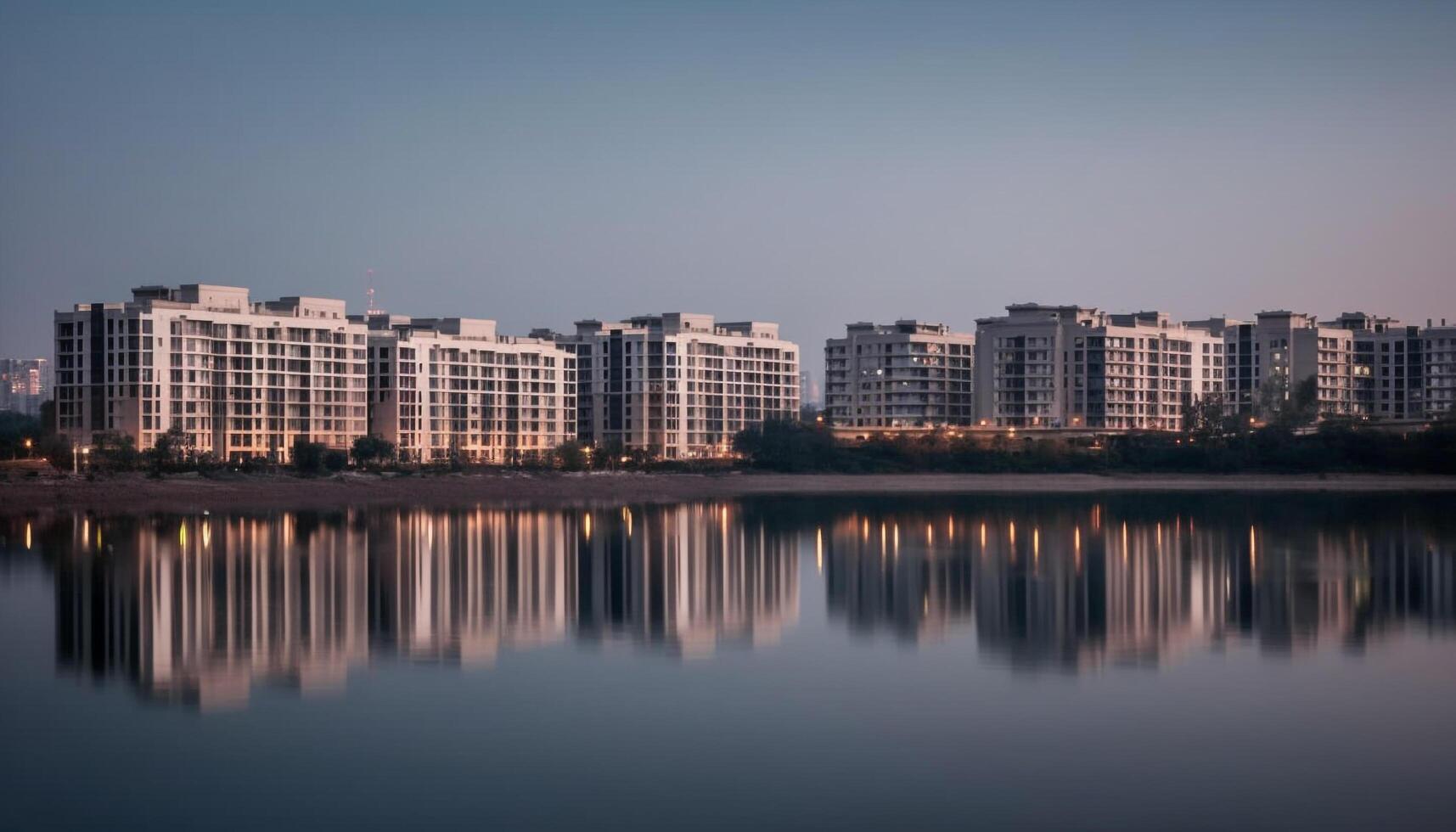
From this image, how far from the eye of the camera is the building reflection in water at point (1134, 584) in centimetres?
2614

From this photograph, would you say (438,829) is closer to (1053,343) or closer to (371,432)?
(371,432)

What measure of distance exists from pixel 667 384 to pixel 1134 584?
3110 inches

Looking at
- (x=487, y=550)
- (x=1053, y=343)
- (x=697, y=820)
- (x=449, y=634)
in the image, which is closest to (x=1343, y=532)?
(x=487, y=550)

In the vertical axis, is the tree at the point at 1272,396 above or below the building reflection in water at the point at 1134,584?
above

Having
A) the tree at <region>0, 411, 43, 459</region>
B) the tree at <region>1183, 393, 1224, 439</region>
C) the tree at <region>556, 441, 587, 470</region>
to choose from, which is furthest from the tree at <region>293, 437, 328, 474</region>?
the tree at <region>1183, 393, 1224, 439</region>

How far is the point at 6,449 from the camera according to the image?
7588 centimetres

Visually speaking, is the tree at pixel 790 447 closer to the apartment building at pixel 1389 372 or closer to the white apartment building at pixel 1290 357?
the white apartment building at pixel 1290 357

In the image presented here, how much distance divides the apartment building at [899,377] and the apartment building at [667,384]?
18.1ft

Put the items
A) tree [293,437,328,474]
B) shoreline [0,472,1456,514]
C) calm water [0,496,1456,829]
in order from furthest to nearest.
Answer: tree [293,437,328,474]
shoreline [0,472,1456,514]
calm water [0,496,1456,829]

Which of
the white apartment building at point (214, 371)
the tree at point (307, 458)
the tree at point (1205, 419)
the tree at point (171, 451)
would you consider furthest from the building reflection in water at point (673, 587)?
the tree at point (1205, 419)

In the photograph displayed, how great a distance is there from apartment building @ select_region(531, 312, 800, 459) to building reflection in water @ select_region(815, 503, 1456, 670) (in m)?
58.1

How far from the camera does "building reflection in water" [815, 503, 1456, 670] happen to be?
2614 cm

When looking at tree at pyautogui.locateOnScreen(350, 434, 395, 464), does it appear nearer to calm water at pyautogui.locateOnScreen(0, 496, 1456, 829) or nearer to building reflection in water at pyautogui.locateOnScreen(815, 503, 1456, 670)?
building reflection in water at pyautogui.locateOnScreen(815, 503, 1456, 670)

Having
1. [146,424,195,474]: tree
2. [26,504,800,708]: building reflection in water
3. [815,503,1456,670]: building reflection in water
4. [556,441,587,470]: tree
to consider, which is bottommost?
[815,503,1456,670]: building reflection in water
